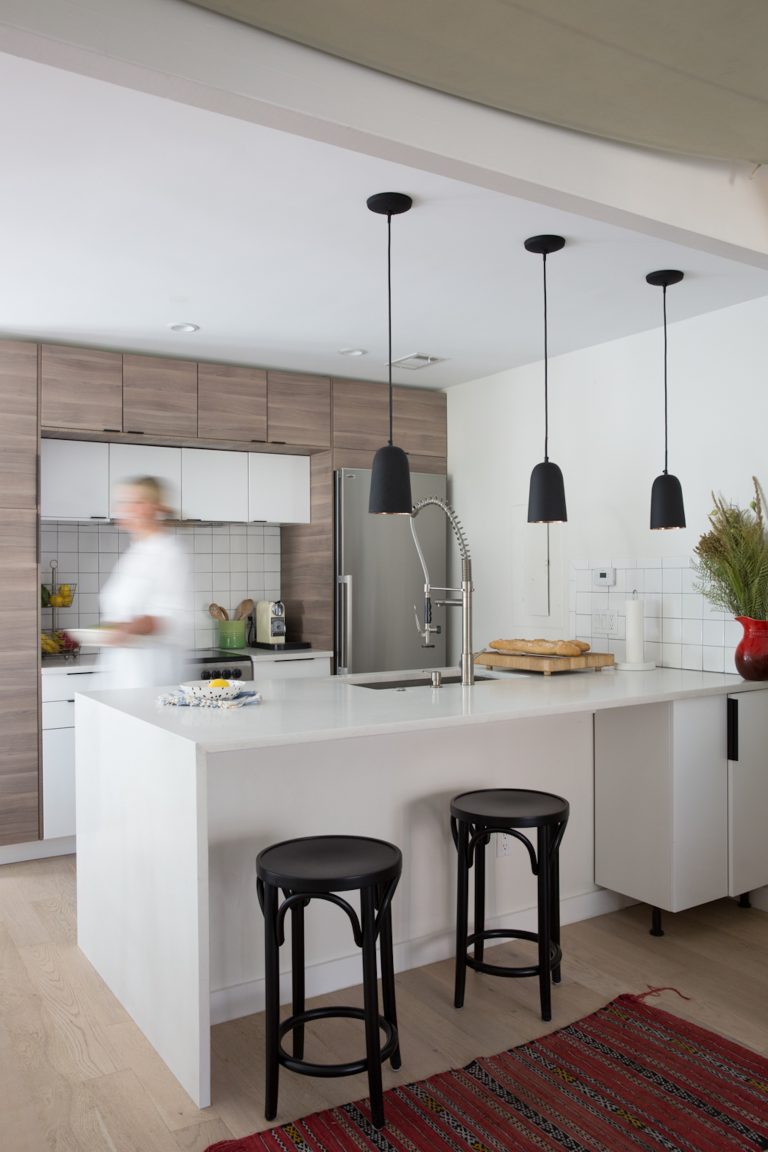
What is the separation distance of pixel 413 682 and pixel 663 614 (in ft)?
4.28

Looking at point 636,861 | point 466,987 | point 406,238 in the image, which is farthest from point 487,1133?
point 406,238

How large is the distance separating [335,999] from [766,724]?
1.89m

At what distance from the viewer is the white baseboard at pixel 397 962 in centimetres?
267

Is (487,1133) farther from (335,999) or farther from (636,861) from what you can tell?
(636,861)

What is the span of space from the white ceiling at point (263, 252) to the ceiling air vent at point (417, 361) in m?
0.07

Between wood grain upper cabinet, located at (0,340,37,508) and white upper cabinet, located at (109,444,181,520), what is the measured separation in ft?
1.40

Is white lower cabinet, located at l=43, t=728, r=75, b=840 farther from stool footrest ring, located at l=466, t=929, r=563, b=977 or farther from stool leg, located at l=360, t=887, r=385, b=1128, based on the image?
stool leg, located at l=360, t=887, r=385, b=1128

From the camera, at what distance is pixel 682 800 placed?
3232 millimetres

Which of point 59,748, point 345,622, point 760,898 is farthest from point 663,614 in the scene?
point 59,748

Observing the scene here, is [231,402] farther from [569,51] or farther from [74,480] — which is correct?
[569,51]

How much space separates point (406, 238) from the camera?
3.11m

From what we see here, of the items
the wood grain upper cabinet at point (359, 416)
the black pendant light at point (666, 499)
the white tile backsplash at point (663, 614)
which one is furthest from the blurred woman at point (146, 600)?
the white tile backsplash at point (663, 614)

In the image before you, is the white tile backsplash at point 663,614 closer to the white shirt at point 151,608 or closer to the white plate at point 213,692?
the white shirt at point 151,608

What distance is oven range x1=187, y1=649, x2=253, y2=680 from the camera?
182 inches
